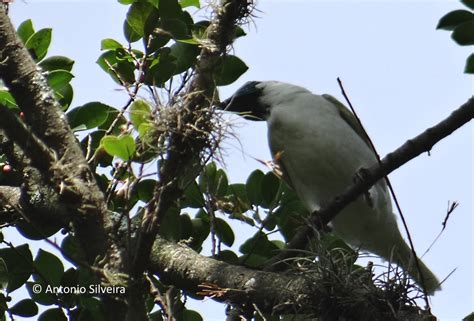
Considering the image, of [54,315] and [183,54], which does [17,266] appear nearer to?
[54,315]

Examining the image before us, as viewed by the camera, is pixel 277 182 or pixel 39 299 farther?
pixel 277 182

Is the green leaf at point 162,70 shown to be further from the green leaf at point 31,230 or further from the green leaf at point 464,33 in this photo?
the green leaf at point 464,33

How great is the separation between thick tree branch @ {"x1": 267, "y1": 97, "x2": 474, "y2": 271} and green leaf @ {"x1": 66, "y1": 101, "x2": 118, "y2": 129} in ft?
3.12

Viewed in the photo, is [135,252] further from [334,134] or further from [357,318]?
[334,134]

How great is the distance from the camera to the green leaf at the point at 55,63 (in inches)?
138

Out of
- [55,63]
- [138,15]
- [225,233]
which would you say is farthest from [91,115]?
[225,233]

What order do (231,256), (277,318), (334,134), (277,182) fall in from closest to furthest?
(277,318) < (231,256) < (277,182) < (334,134)

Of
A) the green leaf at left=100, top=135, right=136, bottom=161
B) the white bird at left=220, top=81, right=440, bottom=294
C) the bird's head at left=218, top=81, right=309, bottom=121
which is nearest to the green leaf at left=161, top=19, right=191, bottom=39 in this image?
the green leaf at left=100, top=135, right=136, bottom=161

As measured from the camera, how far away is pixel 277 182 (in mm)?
3760

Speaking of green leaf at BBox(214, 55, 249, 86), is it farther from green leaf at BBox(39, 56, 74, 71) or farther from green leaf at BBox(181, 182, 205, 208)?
green leaf at BBox(39, 56, 74, 71)

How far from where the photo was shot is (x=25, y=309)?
129 inches

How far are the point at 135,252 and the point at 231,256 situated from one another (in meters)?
1.37

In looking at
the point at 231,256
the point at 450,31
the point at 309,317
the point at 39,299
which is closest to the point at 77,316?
the point at 39,299

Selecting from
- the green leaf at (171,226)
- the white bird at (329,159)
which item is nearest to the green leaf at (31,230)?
the green leaf at (171,226)
